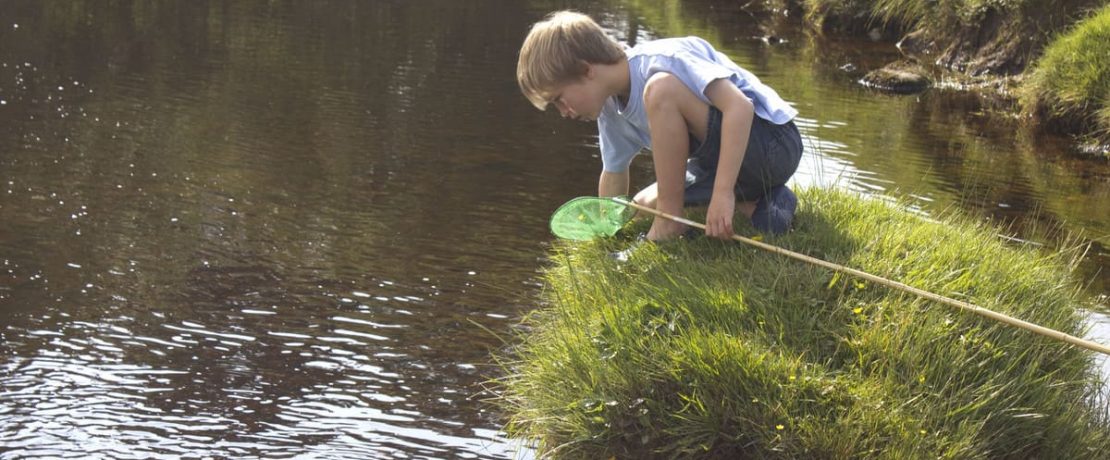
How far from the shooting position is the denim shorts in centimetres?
431

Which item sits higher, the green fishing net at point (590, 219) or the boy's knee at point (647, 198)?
the boy's knee at point (647, 198)

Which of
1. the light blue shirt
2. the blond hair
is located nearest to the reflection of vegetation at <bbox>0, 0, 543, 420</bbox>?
the light blue shirt

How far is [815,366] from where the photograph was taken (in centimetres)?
341

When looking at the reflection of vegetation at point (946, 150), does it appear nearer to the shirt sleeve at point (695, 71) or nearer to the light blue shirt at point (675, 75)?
the light blue shirt at point (675, 75)

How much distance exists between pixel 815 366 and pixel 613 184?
62.5 inches

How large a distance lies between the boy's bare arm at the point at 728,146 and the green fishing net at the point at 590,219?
0.60m

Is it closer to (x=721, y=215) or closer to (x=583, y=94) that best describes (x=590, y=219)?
(x=583, y=94)

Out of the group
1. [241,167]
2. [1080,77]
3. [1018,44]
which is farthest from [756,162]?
[1018,44]

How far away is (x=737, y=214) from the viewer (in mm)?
4488

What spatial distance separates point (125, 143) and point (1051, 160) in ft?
21.4

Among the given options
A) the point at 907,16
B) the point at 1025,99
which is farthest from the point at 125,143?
the point at 907,16

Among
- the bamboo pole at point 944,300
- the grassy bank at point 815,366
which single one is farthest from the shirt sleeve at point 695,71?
the grassy bank at point 815,366

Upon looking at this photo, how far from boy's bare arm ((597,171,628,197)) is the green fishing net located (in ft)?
0.60

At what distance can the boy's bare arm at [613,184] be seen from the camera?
15.8 feet
